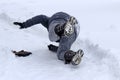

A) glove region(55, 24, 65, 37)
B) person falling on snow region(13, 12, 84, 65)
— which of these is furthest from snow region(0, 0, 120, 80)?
glove region(55, 24, 65, 37)

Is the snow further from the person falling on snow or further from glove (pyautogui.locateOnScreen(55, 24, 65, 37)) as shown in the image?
glove (pyautogui.locateOnScreen(55, 24, 65, 37))

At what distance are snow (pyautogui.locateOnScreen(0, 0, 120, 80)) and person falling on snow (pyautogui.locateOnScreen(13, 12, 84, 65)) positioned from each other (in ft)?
0.57

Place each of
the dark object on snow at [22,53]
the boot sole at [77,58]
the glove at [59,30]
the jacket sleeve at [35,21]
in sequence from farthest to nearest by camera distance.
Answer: the jacket sleeve at [35,21] → the dark object on snow at [22,53] → the glove at [59,30] → the boot sole at [77,58]

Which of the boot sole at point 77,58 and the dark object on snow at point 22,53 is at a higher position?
the boot sole at point 77,58

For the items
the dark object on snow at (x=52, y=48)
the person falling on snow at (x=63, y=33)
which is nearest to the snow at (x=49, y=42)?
the dark object on snow at (x=52, y=48)

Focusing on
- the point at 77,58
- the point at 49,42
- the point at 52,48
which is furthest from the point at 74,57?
the point at 49,42

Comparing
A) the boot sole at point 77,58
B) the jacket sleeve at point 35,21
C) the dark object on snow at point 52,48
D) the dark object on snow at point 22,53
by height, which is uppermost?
the jacket sleeve at point 35,21

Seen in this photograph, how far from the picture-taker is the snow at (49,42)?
4.98m

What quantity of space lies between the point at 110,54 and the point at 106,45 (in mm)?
424

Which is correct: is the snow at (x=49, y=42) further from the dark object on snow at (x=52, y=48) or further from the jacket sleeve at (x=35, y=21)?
the jacket sleeve at (x=35, y=21)

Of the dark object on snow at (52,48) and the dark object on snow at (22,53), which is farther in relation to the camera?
the dark object on snow at (52,48)

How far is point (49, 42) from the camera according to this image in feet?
20.4

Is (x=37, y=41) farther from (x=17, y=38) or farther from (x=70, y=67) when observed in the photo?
(x=70, y=67)

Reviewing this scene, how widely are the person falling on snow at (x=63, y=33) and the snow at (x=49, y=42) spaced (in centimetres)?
17
